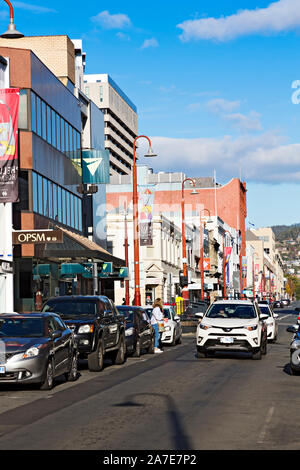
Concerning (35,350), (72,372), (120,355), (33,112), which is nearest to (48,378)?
(35,350)

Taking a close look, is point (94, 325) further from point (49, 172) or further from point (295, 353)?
point (49, 172)

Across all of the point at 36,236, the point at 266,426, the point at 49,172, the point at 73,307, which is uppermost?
the point at 49,172

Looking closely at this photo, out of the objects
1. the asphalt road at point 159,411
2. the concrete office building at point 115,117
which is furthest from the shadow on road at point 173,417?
the concrete office building at point 115,117

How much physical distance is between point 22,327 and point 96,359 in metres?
3.91

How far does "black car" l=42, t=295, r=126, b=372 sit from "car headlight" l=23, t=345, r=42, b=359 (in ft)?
14.0

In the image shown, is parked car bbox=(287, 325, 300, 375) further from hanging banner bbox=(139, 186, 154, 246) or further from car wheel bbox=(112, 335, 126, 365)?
hanging banner bbox=(139, 186, 154, 246)

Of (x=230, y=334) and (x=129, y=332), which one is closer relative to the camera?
(x=230, y=334)

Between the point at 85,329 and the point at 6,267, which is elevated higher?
the point at 6,267

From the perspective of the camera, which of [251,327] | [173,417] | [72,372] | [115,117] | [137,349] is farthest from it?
[115,117]

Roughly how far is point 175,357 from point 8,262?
45.2ft

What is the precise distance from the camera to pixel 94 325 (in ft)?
68.9

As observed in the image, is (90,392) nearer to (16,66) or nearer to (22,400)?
(22,400)

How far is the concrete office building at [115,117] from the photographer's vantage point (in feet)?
450

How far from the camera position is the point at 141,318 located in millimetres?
27547
